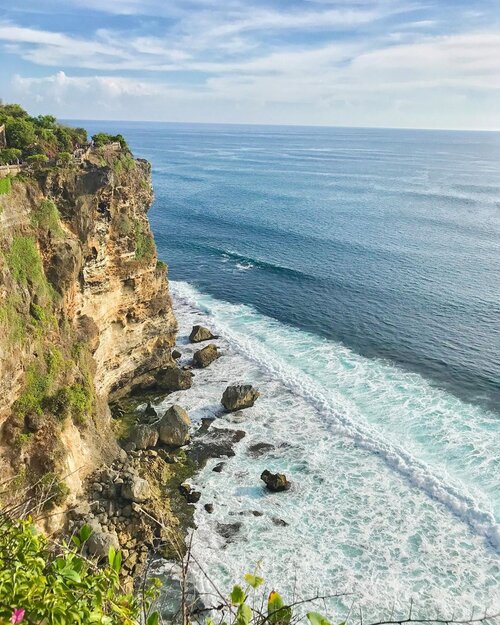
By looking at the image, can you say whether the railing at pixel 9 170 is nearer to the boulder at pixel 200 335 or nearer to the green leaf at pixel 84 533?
the boulder at pixel 200 335

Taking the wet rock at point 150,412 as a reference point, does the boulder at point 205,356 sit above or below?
above

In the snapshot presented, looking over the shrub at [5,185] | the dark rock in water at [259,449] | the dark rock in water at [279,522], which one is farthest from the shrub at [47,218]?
the dark rock in water at [279,522]

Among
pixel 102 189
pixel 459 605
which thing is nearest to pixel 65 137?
pixel 102 189

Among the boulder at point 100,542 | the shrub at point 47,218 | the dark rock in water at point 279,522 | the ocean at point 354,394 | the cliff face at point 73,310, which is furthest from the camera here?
the dark rock in water at point 279,522

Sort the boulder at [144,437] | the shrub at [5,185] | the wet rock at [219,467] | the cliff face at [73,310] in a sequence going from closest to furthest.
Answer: the cliff face at [73,310], the shrub at [5,185], the wet rock at [219,467], the boulder at [144,437]

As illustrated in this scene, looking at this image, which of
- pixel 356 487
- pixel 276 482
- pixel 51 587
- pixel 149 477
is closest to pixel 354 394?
pixel 356 487

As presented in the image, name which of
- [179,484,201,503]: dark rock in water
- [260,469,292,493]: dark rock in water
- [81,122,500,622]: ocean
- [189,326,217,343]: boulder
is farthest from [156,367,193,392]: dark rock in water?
[260,469,292,493]: dark rock in water
